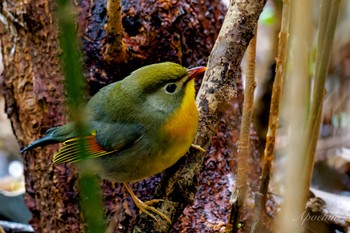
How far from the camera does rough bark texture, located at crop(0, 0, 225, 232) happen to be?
2773 mm

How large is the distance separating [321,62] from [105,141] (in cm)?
91

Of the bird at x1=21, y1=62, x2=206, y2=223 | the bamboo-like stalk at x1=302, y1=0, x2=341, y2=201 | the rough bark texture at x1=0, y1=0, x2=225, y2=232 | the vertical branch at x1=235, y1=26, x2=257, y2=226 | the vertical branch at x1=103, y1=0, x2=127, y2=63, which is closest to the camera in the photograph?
the bamboo-like stalk at x1=302, y1=0, x2=341, y2=201

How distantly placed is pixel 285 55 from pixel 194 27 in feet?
2.94

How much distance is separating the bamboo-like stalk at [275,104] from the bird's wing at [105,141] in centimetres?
51

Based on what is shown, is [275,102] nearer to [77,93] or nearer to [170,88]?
[170,88]

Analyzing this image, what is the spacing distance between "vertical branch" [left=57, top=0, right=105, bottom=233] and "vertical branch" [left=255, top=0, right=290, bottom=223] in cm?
122

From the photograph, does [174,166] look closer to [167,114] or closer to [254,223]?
[167,114]

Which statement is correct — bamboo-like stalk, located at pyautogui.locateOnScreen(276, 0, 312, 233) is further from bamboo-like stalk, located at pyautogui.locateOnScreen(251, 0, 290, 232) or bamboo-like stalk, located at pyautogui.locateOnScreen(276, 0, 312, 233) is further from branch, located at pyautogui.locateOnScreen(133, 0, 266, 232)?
branch, located at pyautogui.locateOnScreen(133, 0, 266, 232)

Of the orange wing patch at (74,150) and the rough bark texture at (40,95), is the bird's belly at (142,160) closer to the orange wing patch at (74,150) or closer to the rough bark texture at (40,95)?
the orange wing patch at (74,150)

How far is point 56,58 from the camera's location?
282cm

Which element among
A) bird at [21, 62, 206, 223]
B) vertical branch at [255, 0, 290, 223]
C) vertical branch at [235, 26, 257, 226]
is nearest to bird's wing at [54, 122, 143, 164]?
bird at [21, 62, 206, 223]

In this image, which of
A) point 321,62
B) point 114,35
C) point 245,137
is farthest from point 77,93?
point 114,35

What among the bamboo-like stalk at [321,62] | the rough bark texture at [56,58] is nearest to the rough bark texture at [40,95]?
the rough bark texture at [56,58]

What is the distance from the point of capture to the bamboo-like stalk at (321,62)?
174 centimetres
